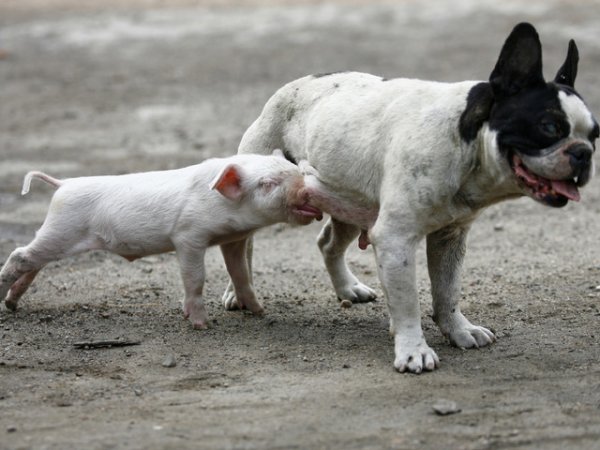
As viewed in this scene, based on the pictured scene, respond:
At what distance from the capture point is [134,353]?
6820mm

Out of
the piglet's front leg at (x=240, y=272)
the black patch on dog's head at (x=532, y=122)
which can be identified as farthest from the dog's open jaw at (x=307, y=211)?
the black patch on dog's head at (x=532, y=122)

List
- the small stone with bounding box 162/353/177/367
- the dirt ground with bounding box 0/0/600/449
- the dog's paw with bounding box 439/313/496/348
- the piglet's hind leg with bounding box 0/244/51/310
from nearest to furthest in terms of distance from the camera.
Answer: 1. the dirt ground with bounding box 0/0/600/449
2. the small stone with bounding box 162/353/177/367
3. the dog's paw with bounding box 439/313/496/348
4. the piglet's hind leg with bounding box 0/244/51/310

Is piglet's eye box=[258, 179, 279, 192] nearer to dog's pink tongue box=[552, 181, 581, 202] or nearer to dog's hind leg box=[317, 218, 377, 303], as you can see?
dog's hind leg box=[317, 218, 377, 303]

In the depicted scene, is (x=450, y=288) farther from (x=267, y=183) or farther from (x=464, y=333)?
(x=267, y=183)

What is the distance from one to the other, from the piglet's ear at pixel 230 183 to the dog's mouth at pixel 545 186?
1845mm

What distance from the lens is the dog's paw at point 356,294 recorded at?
7945mm

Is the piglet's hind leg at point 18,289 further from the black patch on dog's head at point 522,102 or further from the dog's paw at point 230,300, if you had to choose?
the black patch on dog's head at point 522,102

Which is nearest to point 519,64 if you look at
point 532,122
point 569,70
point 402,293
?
point 532,122

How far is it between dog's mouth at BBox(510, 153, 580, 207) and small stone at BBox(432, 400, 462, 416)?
3.77 ft

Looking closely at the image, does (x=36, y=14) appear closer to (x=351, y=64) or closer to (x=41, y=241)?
(x=351, y=64)

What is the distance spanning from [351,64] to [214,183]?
10.3 meters

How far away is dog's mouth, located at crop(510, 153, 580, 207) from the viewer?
19.4 feet

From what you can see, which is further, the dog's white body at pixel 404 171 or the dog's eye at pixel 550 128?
the dog's white body at pixel 404 171

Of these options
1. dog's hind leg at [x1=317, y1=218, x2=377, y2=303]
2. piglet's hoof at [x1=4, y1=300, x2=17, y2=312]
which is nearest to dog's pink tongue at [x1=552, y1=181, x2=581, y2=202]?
dog's hind leg at [x1=317, y1=218, x2=377, y2=303]
